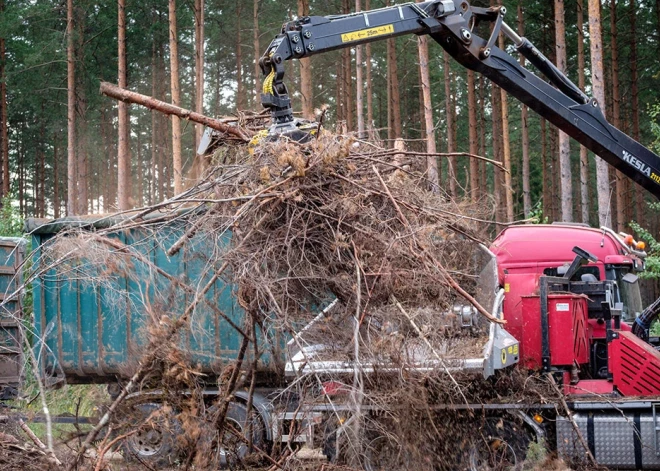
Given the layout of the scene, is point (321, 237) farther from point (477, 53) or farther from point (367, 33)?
point (477, 53)

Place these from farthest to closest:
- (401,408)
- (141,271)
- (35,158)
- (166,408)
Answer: (35,158), (141,271), (401,408), (166,408)

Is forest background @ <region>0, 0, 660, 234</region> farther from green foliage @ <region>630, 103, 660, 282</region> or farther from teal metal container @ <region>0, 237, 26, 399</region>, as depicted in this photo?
teal metal container @ <region>0, 237, 26, 399</region>

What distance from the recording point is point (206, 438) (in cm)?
655

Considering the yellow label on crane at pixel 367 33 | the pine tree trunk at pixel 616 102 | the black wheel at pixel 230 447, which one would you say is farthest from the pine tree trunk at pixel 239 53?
the black wheel at pixel 230 447

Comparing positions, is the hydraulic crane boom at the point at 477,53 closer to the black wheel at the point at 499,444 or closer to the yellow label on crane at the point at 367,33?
the yellow label on crane at the point at 367,33

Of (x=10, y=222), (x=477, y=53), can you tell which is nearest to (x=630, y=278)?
(x=477, y=53)

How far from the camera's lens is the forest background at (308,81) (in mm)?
23797

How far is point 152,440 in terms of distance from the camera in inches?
276

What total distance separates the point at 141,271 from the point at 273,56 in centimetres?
275

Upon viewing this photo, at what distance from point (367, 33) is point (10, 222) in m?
15.0

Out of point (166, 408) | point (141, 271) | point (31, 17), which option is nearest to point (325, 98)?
point (31, 17)

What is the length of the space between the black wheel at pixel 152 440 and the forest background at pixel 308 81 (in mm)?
12352

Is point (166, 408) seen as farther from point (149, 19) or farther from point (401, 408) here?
point (149, 19)

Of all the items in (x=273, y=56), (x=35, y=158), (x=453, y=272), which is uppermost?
(x=35, y=158)
